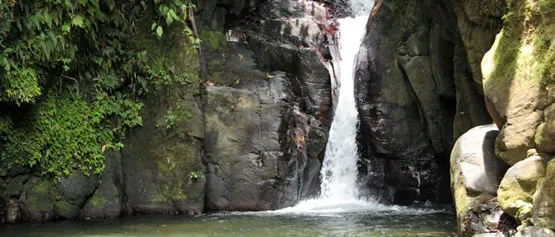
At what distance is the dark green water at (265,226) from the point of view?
9578mm

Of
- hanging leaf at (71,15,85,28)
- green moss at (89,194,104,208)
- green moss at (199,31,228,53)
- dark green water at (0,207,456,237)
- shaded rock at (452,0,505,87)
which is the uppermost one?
green moss at (199,31,228,53)

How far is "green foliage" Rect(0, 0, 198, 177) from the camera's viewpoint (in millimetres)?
10578

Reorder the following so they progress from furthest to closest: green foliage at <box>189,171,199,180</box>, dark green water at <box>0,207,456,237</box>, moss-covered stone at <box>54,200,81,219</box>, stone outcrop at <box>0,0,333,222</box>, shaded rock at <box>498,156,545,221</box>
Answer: green foliage at <box>189,171,199,180</box>, stone outcrop at <box>0,0,333,222</box>, moss-covered stone at <box>54,200,81,219</box>, dark green water at <box>0,207,456,237</box>, shaded rock at <box>498,156,545,221</box>

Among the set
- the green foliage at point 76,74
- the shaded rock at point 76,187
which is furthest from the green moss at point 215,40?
the shaded rock at point 76,187

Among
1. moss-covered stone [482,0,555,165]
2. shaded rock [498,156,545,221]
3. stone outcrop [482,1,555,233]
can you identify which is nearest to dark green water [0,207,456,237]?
shaded rock [498,156,545,221]

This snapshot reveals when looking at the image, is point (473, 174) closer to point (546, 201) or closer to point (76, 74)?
point (546, 201)

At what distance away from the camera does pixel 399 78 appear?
47.5 ft

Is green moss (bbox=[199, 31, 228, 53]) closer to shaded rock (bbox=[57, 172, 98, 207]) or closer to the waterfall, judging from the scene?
the waterfall

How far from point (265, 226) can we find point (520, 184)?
4.88 meters

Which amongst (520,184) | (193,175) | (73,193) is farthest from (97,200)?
(520,184)

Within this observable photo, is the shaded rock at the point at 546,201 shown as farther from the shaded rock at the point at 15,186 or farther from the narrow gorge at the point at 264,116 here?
the shaded rock at the point at 15,186

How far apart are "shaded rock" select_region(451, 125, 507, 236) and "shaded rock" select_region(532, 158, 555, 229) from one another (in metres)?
0.90

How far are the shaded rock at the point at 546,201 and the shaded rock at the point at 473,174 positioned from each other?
0.90 metres

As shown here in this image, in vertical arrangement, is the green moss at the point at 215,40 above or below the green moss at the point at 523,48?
above
